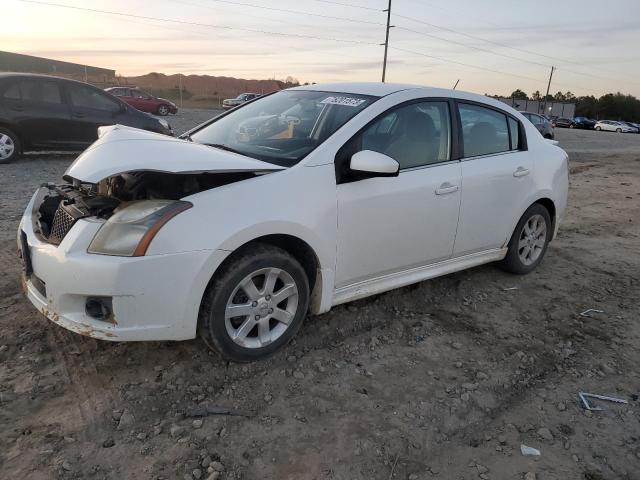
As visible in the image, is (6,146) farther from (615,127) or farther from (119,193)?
(615,127)

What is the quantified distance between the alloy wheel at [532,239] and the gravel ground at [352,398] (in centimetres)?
65

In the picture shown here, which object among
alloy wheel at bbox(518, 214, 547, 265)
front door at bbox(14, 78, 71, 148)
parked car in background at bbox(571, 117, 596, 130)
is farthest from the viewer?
parked car in background at bbox(571, 117, 596, 130)

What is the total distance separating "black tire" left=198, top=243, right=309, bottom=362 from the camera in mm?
2820

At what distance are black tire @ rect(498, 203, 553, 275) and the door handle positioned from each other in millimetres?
1107

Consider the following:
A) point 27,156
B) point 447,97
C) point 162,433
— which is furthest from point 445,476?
point 27,156

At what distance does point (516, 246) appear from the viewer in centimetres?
469

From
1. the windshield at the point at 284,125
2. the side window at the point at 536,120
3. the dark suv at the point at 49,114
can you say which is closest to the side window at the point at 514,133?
the windshield at the point at 284,125

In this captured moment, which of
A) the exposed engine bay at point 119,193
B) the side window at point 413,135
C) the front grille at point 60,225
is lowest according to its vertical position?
the front grille at point 60,225

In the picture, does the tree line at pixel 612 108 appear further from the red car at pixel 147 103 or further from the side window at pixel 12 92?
the side window at pixel 12 92

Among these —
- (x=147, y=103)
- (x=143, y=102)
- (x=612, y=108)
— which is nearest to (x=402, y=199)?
(x=147, y=103)

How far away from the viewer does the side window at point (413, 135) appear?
138 inches

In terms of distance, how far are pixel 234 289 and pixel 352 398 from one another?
0.88m

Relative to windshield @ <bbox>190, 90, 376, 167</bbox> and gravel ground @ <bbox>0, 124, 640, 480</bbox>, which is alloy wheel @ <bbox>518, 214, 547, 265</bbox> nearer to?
→ gravel ground @ <bbox>0, 124, 640, 480</bbox>

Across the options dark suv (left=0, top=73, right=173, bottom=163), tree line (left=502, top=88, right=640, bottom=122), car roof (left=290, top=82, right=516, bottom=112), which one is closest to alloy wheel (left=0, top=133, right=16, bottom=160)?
dark suv (left=0, top=73, right=173, bottom=163)
